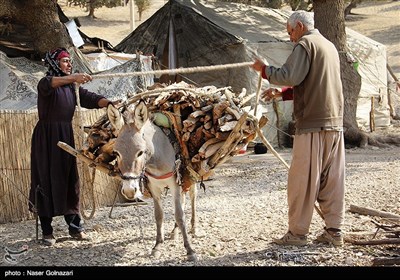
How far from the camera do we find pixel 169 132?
5477 millimetres

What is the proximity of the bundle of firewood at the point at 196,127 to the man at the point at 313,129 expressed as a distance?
1.52ft

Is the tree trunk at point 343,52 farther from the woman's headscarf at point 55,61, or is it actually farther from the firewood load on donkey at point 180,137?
the woman's headscarf at point 55,61

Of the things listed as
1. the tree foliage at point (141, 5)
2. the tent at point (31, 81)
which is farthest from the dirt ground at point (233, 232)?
the tree foliage at point (141, 5)

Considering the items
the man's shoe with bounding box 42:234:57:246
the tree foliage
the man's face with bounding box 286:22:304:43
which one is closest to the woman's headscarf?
the man's shoe with bounding box 42:234:57:246

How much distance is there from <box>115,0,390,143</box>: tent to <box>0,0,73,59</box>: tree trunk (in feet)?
11.4

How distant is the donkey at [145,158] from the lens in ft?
15.6

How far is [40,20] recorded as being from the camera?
10445 millimetres

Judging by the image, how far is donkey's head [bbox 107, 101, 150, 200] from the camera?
4.70m

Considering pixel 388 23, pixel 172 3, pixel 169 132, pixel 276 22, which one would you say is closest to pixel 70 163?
pixel 169 132

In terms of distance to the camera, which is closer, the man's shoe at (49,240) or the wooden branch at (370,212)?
the man's shoe at (49,240)

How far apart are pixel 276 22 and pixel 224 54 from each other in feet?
7.98

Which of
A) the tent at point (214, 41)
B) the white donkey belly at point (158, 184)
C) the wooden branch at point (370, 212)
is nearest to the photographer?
the white donkey belly at point (158, 184)

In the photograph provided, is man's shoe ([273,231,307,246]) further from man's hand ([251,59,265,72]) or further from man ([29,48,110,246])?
man ([29,48,110,246])
